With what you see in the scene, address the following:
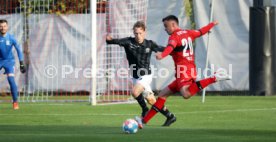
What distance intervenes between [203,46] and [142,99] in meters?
9.06

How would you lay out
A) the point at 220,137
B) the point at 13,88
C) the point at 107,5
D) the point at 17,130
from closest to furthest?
the point at 220,137, the point at 17,130, the point at 13,88, the point at 107,5

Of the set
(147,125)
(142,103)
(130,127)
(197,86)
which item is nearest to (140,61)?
(142,103)

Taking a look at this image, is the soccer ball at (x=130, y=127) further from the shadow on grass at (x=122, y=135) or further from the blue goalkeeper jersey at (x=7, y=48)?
the blue goalkeeper jersey at (x=7, y=48)

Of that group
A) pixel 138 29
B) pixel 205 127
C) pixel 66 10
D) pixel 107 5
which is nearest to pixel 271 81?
pixel 107 5

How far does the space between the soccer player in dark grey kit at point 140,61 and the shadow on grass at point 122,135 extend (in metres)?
2.32

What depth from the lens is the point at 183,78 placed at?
46.7ft

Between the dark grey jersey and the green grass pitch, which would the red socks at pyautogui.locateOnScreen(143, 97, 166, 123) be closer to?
the green grass pitch

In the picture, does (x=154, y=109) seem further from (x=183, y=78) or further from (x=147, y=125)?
(x=183, y=78)

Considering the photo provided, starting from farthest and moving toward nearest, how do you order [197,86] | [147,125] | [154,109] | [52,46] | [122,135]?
1. [52,46]
2. [147,125]
3. [154,109]
4. [197,86]
5. [122,135]

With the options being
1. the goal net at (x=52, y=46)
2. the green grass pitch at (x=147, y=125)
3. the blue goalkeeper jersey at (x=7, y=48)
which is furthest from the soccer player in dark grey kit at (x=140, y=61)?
the goal net at (x=52, y=46)

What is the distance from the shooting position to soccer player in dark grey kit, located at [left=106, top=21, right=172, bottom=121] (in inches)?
633

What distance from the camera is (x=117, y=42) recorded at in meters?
15.8

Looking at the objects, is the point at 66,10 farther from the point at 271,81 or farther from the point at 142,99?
the point at 142,99

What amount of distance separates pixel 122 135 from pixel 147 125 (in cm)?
231
